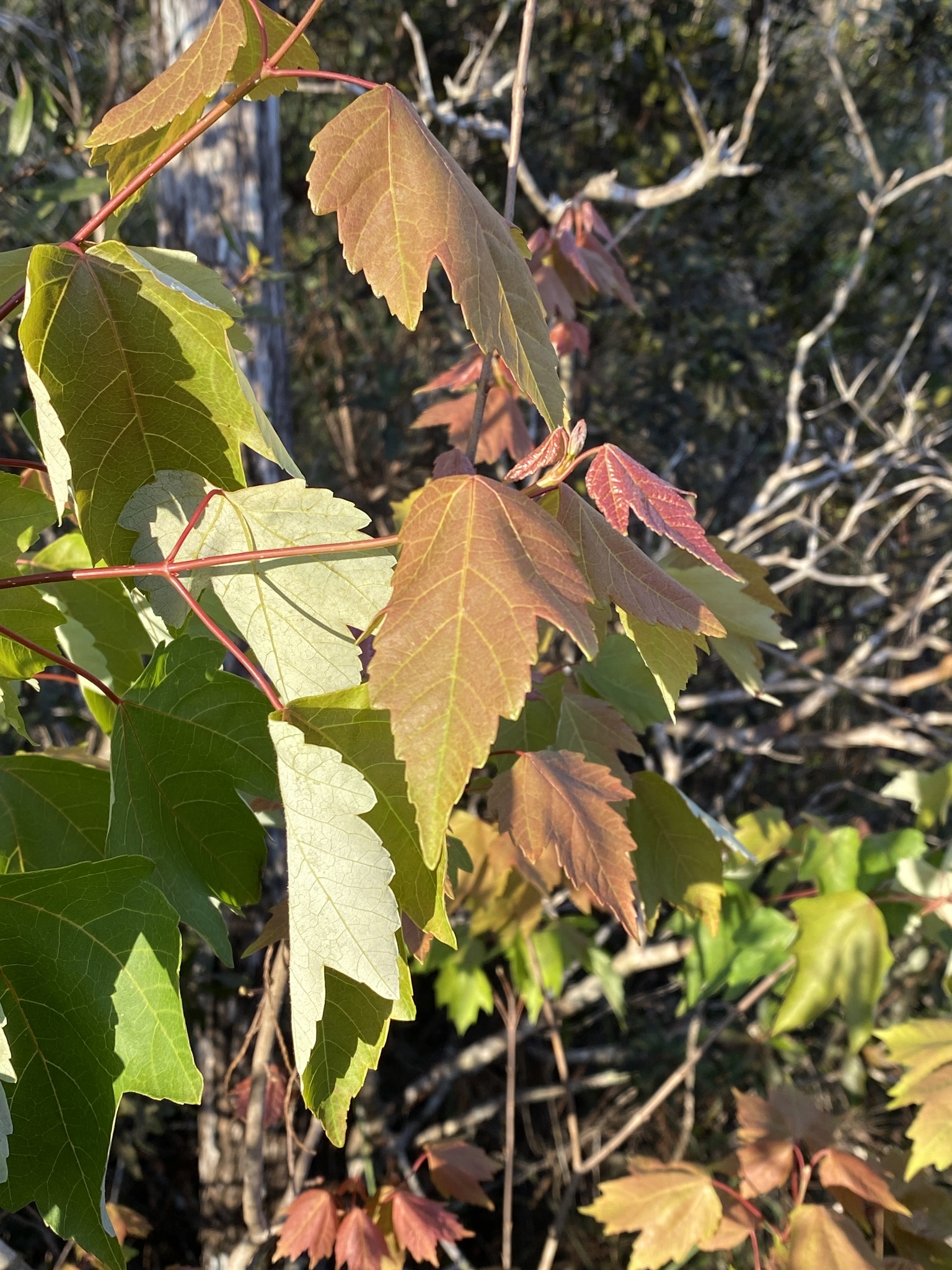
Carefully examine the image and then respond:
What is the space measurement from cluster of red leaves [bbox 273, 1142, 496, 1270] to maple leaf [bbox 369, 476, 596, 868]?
92 cm

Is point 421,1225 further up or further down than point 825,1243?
further down

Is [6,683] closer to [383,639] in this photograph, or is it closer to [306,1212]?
[383,639]

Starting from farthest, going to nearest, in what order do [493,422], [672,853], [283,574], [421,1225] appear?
[493,422], [421,1225], [672,853], [283,574]

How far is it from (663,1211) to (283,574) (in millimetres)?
1083

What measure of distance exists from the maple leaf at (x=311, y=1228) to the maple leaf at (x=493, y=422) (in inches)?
37.7

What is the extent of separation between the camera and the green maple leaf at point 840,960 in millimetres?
1338

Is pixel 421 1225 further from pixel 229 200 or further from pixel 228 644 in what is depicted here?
pixel 229 200

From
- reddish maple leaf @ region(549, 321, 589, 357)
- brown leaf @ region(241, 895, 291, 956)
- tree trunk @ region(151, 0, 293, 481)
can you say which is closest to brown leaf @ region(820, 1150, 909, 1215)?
brown leaf @ region(241, 895, 291, 956)

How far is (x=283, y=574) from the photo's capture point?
58cm

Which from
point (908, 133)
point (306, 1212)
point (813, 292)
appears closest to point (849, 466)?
point (813, 292)

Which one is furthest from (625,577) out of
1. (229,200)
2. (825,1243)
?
(229,200)

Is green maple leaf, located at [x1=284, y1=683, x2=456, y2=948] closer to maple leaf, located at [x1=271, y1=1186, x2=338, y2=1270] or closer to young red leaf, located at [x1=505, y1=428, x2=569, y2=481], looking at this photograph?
young red leaf, located at [x1=505, y1=428, x2=569, y2=481]

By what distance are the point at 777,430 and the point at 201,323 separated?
9.02 feet

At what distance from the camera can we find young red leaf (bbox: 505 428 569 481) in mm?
537
